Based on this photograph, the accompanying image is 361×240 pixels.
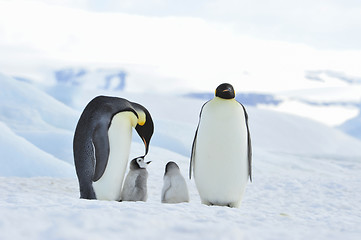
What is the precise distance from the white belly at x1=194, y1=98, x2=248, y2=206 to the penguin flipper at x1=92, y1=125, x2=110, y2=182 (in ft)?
2.12

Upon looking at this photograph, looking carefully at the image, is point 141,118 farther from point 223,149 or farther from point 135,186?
point 223,149

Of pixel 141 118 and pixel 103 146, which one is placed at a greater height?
pixel 141 118

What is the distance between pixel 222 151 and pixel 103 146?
2.66 feet

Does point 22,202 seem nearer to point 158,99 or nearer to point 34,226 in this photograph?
point 34,226

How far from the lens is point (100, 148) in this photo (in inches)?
130

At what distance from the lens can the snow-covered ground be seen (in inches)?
71.7

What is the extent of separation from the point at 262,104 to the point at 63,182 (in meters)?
42.4

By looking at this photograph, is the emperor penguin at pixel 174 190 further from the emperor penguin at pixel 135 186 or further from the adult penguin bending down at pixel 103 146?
the adult penguin bending down at pixel 103 146

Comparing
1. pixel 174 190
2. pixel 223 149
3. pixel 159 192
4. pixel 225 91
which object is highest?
pixel 225 91

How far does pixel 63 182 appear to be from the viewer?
16.5ft

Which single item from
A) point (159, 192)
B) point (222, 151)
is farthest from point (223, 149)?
point (159, 192)

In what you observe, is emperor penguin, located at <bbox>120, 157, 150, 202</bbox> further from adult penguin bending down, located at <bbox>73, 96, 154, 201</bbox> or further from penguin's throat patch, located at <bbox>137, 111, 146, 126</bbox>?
penguin's throat patch, located at <bbox>137, 111, 146, 126</bbox>

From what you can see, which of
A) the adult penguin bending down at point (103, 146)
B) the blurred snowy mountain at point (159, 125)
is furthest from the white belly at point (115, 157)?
the blurred snowy mountain at point (159, 125)

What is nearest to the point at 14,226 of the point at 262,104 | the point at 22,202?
the point at 22,202
